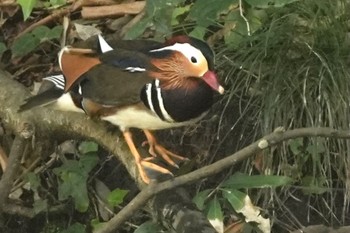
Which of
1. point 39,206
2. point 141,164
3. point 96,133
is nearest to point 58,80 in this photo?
point 96,133

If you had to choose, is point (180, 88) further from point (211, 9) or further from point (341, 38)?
point (341, 38)

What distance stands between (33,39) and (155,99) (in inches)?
50.3

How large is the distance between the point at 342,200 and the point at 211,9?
837mm

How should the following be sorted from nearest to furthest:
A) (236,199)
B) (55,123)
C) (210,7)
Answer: (236,199)
(210,7)
(55,123)

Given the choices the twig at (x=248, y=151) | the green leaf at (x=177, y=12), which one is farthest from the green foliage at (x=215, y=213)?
the green leaf at (x=177, y=12)

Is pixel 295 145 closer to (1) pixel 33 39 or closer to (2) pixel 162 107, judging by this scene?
(2) pixel 162 107

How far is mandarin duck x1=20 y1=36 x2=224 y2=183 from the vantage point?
6.30ft

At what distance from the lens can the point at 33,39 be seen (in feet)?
10.3

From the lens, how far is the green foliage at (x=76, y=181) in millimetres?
2789

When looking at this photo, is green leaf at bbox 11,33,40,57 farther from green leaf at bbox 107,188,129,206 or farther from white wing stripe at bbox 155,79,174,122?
white wing stripe at bbox 155,79,174,122

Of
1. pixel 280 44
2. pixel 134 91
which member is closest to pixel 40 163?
pixel 280 44

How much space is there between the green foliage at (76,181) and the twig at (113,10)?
62 centimetres

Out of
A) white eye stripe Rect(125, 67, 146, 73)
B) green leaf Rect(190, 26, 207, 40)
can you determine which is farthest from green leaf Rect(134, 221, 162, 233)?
green leaf Rect(190, 26, 207, 40)

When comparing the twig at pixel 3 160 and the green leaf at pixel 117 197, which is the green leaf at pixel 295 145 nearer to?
the green leaf at pixel 117 197
